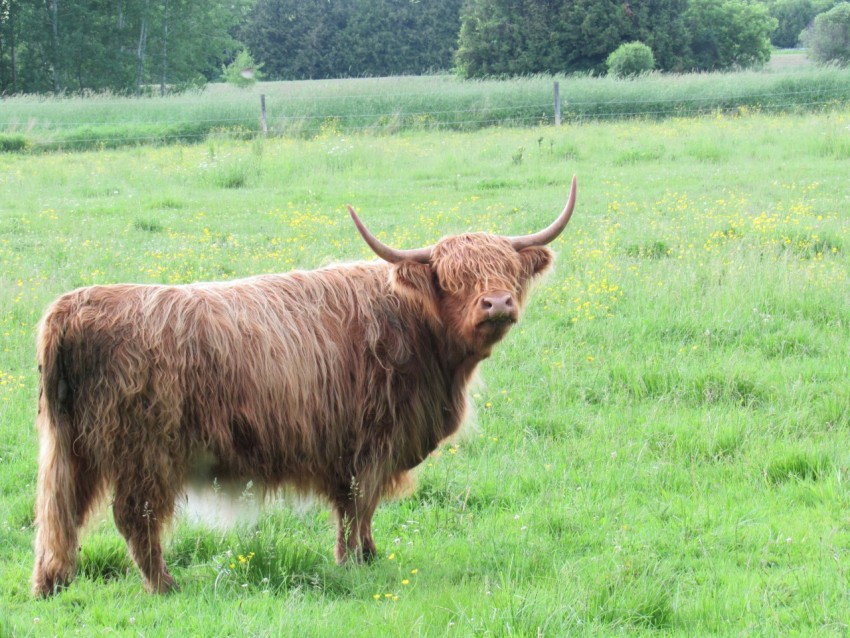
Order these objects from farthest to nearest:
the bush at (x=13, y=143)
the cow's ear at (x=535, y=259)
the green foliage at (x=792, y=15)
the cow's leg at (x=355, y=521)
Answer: the green foliage at (x=792, y=15)
the bush at (x=13, y=143)
the cow's ear at (x=535, y=259)
the cow's leg at (x=355, y=521)

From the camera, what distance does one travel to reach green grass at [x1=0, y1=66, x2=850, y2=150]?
62.7ft

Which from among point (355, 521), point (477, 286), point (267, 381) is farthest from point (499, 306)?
point (355, 521)

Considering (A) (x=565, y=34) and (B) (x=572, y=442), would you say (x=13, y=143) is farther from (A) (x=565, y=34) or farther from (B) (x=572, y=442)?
(A) (x=565, y=34)

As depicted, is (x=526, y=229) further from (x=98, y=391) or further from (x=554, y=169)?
(x=98, y=391)

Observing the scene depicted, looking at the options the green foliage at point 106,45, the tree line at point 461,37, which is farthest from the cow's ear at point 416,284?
the green foliage at point 106,45

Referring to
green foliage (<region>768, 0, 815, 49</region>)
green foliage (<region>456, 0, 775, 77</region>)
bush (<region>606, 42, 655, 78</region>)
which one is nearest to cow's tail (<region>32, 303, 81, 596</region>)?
bush (<region>606, 42, 655, 78</region>)

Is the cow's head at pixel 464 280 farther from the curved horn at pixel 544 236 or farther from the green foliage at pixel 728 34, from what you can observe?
the green foliage at pixel 728 34

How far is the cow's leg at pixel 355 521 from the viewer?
3926 mm

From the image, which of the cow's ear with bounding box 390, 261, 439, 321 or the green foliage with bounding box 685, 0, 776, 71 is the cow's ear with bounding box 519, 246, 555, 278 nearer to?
the cow's ear with bounding box 390, 261, 439, 321

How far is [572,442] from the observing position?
5.00 meters

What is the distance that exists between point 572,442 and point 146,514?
2.41m

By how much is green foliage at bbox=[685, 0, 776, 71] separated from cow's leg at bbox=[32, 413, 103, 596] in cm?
4439

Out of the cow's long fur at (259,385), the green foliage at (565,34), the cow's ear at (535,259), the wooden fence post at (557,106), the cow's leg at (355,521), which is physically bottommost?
the cow's leg at (355,521)

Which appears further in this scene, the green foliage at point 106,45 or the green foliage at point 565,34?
the green foliage at point 106,45
